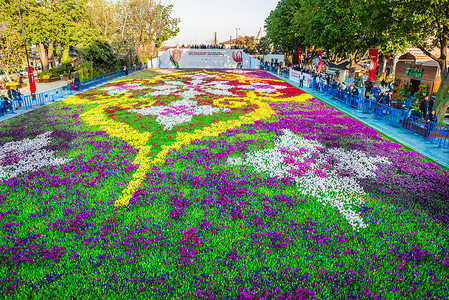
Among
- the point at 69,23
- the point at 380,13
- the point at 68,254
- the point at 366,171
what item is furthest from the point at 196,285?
the point at 69,23

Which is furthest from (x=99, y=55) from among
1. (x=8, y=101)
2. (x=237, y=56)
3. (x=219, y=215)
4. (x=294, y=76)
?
(x=219, y=215)

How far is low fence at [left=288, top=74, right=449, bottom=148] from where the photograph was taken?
43.2 ft

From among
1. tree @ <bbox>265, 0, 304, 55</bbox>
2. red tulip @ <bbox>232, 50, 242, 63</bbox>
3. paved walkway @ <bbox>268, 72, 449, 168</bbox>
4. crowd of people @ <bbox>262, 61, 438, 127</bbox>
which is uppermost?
tree @ <bbox>265, 0, 304, 55</bbox>

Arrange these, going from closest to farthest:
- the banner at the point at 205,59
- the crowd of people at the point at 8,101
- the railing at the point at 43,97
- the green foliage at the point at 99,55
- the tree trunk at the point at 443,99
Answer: the tree trunk at the point at 443,99 < the crowd of people at the point at 8,101 < the railing at the point at 43,97 < the green foliage at the point at 99,55 < the banner at the point at 205,59

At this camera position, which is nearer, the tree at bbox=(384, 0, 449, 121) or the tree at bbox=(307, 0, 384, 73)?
the tree at bbox=(384, 0, 449, 121)

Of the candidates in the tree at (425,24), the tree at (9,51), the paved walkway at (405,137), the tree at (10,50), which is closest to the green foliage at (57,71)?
the tree at (10,50)

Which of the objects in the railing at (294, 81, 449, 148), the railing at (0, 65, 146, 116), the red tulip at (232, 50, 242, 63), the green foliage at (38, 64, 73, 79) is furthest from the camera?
the red tulip at (232, 50, 242, 63)

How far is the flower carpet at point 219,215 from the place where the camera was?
534cm

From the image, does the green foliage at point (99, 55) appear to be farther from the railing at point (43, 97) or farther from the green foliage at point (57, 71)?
the green foliage at point (57, 71)

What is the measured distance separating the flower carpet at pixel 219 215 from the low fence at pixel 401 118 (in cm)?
198

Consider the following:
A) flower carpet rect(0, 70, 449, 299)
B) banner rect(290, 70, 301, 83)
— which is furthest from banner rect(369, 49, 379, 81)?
banner rect(290, 70, 301, 83)

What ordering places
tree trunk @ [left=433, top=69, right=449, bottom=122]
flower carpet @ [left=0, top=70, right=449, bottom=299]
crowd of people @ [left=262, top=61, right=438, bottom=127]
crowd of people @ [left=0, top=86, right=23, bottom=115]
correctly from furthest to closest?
1. crowd of people @ [left=0, top=86, right=23, bottom=115]
2. crowd of people @ [left=262, top=61, right=438, bottom=127]
3. tree trunk @ [left=433, top=69, right=449, bottom=122]
4. flower carpet @ [left=0, top=70, right=449, bottom=299]

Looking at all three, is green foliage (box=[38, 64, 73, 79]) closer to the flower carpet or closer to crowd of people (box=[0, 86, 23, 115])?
crowd of people (box=[0, 86, 23, 115])

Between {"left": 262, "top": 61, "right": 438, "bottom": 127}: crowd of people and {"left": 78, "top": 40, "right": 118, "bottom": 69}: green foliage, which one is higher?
{"left": 78, "top": 40, "right": 118, "bottom": 69}: green foliage
